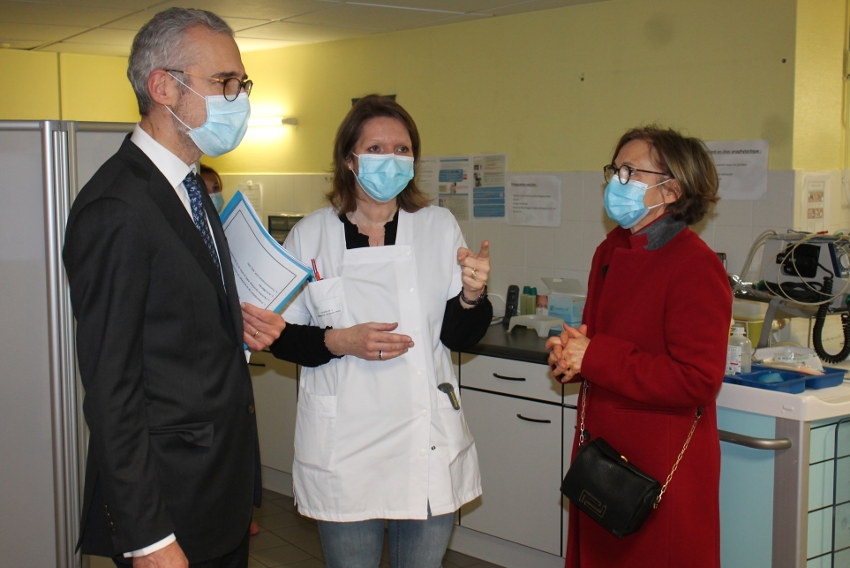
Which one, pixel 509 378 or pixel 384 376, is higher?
pixel 384 376

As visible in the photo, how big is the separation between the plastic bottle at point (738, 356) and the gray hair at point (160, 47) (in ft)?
5.76

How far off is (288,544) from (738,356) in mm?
2230

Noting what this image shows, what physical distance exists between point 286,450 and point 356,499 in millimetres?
2558

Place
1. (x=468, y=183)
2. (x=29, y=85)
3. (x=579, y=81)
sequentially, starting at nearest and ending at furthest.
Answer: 1. (x=579, y=81)
2. (x=468, y=183)
3. (x=29, y=85)

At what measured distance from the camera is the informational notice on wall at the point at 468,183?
166 inches

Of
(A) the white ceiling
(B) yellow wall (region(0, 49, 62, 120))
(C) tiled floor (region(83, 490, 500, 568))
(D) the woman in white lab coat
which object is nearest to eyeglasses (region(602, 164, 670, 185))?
(D) the woman in white lab coat

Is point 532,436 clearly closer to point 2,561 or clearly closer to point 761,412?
point 761,412

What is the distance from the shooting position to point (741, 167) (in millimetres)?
3309

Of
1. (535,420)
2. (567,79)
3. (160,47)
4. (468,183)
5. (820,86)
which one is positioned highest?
(567,79)

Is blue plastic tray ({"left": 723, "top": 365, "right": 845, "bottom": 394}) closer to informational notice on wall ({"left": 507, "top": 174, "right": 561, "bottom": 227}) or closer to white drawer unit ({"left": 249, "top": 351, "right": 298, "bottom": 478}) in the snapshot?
informational notice on wall ({"left": 507, "top": 174, "right": 561, "bottom": 227})

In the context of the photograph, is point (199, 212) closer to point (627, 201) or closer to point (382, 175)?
point (382, 175)

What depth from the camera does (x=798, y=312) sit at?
2.87 m

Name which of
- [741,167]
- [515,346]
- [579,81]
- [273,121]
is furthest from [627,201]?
[273,121]

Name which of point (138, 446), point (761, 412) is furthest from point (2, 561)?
point (761, 412)
